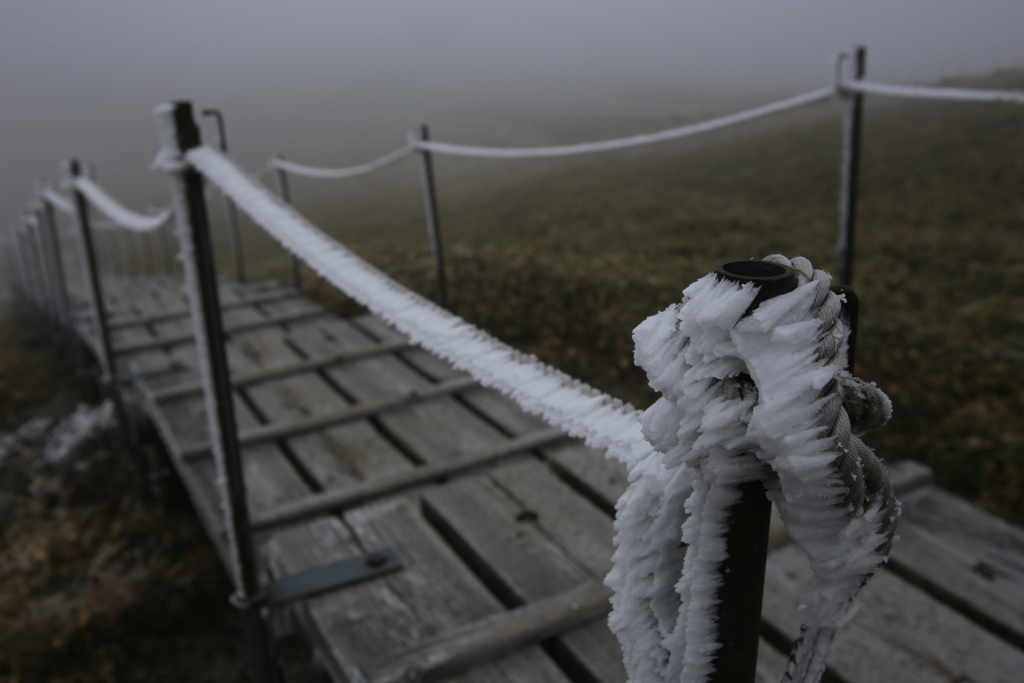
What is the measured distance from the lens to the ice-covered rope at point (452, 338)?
0.84 metres

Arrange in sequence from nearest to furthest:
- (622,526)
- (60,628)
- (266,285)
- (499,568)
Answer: (622,526)
(499,568)
(60,628)
(266,285)

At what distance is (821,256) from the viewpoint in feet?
21.5

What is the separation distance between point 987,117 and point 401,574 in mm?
17533

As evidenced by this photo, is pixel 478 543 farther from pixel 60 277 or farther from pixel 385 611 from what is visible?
pixel 60 277

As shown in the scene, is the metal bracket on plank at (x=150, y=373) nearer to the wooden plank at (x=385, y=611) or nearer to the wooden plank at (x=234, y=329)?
the wooden plank at (x=234, y=329)

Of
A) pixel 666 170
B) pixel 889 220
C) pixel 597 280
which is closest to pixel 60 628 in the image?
pixel 597 280

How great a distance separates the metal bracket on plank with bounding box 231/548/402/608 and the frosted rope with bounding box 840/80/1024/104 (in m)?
2.50

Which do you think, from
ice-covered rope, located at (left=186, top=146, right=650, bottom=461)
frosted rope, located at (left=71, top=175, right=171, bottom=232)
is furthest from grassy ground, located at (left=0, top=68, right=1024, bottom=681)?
frosted rope, located at (left=71, top=175, right=171, bottom=232)

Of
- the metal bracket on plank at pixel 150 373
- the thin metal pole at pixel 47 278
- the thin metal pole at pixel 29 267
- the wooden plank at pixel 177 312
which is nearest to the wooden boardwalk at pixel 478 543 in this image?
the metal bracket on plank at pixel 150 373

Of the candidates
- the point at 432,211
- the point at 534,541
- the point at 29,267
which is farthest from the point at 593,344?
the point at 29,267

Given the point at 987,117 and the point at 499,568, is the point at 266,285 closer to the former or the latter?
the point at 499,568

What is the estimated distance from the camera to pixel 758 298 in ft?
1.55

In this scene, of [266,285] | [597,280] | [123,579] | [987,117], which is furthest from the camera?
[987,117]

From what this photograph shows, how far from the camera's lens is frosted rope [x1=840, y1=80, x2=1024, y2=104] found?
2.46 meters
